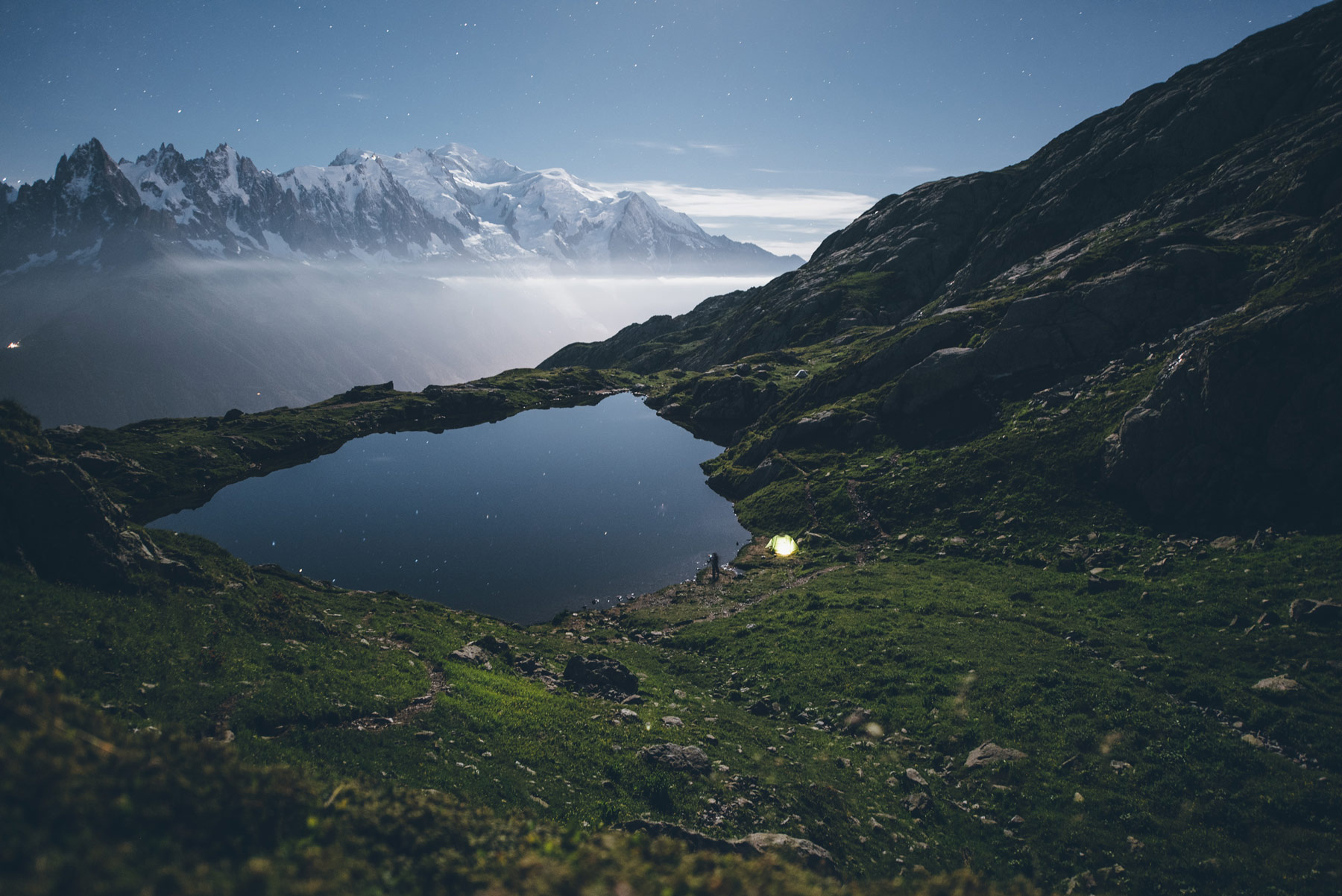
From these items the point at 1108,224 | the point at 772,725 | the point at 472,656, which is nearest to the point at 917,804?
the point at 772,725

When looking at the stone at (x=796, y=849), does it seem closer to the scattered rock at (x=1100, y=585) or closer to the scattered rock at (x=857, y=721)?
the scattered rock at (x=857, y=721)

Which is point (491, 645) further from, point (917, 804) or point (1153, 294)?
point (1153, 294)

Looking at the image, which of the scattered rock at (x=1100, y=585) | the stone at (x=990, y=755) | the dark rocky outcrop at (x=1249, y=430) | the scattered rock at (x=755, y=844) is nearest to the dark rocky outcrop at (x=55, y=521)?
the scattered rock at (x=755, y=844)

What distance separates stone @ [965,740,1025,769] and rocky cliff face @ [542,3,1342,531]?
2810 cm

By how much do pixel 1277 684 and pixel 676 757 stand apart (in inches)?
945

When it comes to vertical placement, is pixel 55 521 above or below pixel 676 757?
above

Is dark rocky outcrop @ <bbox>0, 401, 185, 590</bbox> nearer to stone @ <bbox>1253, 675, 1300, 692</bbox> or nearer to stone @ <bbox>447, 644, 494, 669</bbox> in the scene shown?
stone @ <bbox>447, 644, 494, 669</bbox>

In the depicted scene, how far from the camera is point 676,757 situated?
1958cm

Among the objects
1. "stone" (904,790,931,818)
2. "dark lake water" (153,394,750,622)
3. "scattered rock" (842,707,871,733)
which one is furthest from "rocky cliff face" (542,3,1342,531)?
"stone" (904,790,931,818)

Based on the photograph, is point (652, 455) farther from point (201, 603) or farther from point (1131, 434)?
point (201, 603)

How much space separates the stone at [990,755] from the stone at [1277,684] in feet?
35.7

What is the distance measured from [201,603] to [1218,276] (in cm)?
8247

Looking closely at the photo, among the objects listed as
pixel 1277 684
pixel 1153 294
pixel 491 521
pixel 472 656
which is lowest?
pixel 1277 684

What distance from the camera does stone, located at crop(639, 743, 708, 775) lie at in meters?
19.3
